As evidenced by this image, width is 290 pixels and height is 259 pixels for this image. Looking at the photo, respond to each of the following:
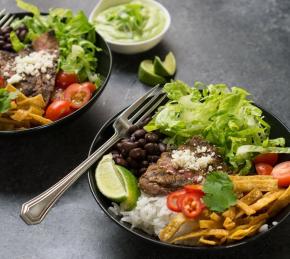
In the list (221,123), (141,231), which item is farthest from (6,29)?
(141,231)

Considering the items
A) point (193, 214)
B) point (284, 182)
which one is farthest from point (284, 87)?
point (193, 214)

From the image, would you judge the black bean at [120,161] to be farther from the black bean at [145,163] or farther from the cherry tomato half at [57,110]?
the cherry tomato half at [57,110]

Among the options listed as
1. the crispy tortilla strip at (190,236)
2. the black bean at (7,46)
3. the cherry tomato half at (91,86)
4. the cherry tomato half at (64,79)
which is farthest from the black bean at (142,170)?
the black bean at (7,46)

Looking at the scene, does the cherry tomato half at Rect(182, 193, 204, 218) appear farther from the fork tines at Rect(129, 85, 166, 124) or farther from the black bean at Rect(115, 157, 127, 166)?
the fork tines at Rect(129, 85, 166, 124)

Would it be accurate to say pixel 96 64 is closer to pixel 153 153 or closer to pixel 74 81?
pixel 74 81

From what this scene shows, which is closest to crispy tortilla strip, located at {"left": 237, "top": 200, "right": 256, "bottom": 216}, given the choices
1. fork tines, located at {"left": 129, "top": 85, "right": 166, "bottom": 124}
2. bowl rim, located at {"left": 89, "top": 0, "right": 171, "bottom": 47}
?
fork tines, located at {"left": 129, "top": 85, "right": 166, "bottom": 124}

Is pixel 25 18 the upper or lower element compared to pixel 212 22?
upper
